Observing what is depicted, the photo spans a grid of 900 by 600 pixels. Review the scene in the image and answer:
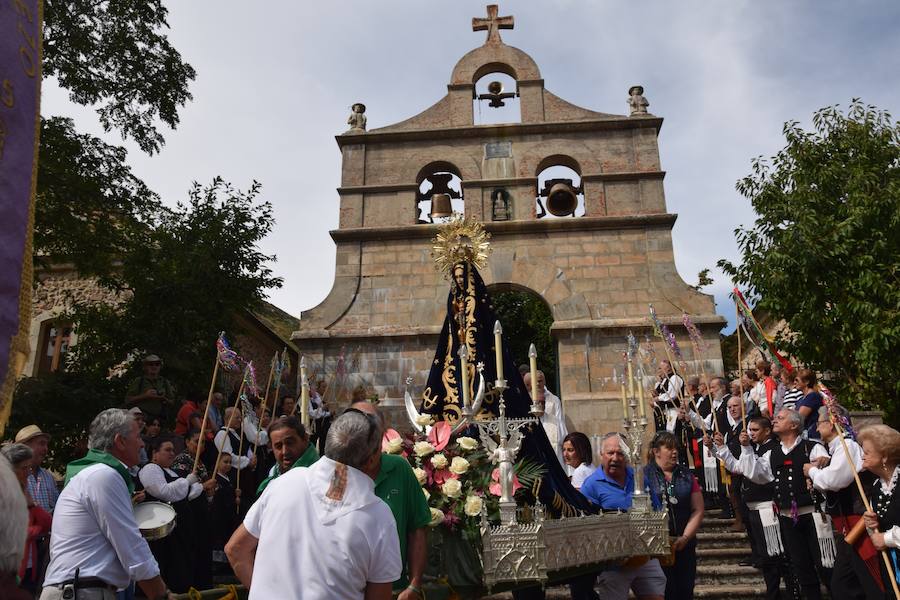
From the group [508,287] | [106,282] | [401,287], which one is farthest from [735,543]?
[106,282]

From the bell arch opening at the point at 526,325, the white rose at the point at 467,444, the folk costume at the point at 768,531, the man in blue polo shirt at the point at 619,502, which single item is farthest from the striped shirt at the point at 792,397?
the bell arch opening at the point at 526,325

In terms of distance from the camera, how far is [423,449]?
188 inches

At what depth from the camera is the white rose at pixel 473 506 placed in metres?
4.58

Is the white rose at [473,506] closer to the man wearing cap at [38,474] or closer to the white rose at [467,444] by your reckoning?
the white rose at [467,444]

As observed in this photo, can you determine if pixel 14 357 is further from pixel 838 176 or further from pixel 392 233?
pixel 838 176

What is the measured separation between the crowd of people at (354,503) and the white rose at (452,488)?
2.40ft

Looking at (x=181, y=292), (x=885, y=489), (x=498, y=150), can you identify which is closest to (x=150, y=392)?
(x=181, y=292)

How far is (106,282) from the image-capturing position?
43.0 ft

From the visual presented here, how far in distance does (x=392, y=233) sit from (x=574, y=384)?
16.3ft

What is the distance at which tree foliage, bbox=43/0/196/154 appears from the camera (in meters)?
12.0

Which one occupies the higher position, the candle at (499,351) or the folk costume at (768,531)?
the candle at (499,351)

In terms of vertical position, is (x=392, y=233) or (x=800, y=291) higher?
(x=392, y=233)

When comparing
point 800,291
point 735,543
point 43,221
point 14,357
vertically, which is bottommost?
point 735,543

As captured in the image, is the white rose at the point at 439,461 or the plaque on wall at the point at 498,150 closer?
the white rose at the point at 439,461
